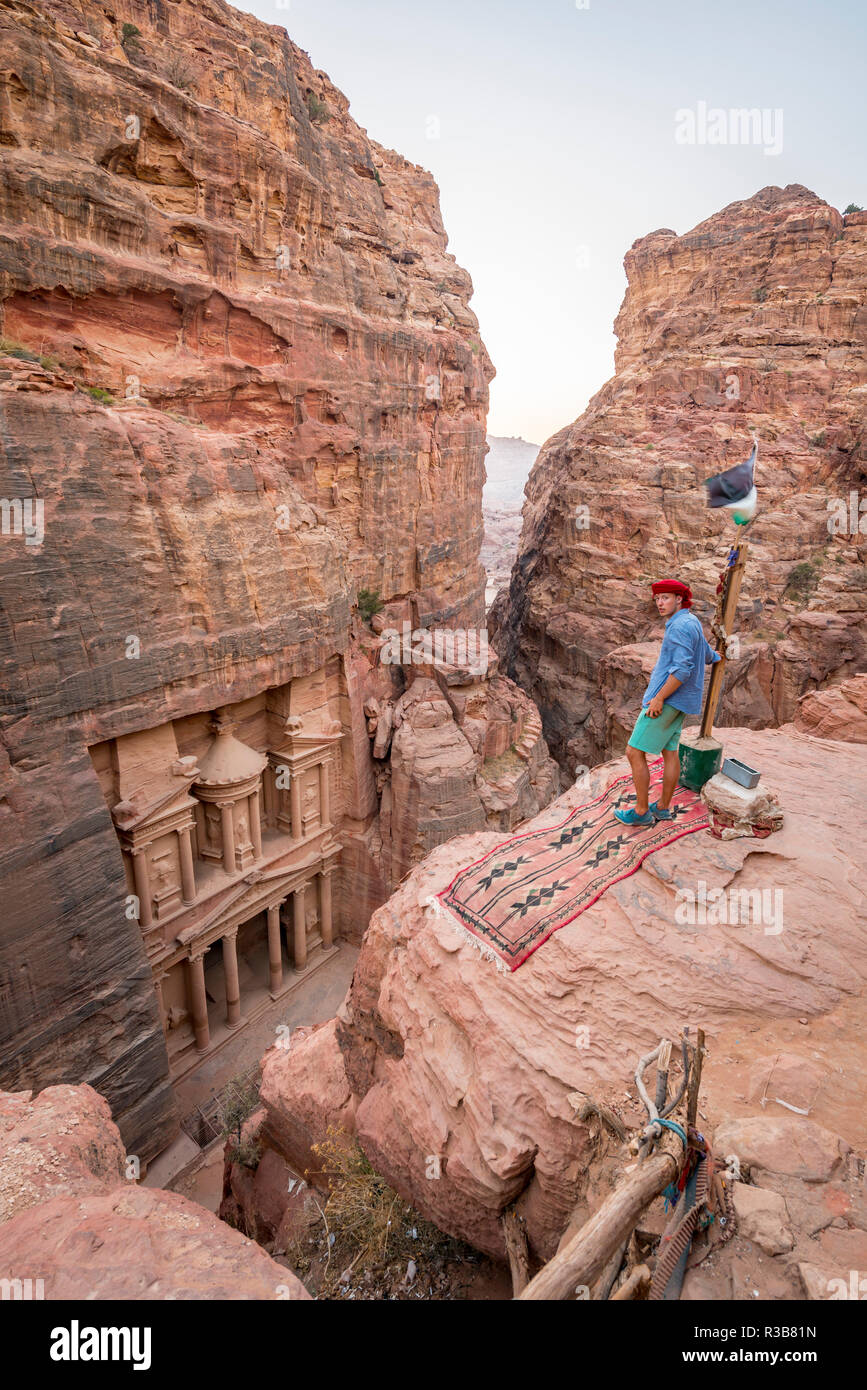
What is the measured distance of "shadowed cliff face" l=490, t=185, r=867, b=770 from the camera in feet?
76.5

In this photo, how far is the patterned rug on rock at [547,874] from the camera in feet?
18.2

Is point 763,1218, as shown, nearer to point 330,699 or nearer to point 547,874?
point 547,874

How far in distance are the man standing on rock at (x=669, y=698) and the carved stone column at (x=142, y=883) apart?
369 inches

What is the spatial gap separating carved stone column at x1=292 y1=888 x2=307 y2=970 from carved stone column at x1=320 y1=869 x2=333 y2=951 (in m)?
0.82

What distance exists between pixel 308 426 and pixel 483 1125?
1695cm

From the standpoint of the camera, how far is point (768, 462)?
26.1 m


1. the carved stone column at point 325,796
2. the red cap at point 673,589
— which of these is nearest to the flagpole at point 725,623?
the red cap at point 673,589

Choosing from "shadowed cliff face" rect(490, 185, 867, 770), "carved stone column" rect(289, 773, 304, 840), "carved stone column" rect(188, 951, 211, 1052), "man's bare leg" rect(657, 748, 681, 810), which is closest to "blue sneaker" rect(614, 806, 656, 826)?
"man's bare leg" rect(657, 748, 681, 810)

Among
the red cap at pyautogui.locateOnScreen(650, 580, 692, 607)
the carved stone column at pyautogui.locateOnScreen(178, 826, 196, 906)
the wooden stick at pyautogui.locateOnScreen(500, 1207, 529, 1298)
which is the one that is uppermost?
the red cap at pyautogui.locateOnScreen(650, 580, 692, 607)

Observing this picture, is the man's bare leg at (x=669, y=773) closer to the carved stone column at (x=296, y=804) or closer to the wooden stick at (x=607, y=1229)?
the wooden stick at (x=607, y=1229)

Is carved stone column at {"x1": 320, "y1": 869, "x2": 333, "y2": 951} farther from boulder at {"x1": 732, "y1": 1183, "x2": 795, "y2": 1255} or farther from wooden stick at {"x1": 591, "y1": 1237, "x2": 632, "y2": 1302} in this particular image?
boulder at {"x1": 732, "y1": 1183, "x2": 795, "y2": 1255}

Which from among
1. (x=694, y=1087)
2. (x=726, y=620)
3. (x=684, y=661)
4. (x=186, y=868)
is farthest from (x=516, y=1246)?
(x=186, y=868)

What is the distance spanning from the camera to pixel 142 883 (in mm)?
12445
